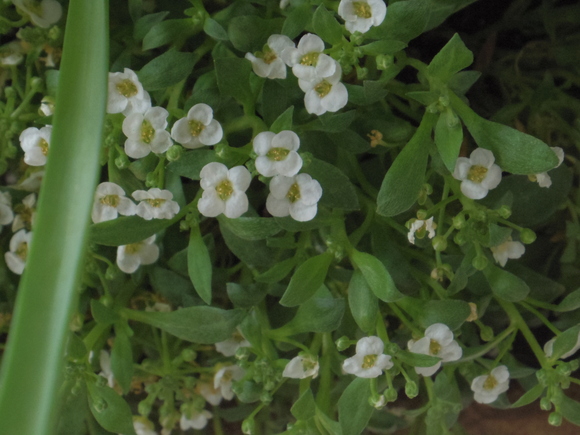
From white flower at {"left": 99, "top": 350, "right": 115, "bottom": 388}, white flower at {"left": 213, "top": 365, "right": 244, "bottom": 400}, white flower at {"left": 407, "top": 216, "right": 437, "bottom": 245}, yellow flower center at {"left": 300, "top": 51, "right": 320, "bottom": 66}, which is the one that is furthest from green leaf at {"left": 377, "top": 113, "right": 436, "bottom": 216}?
white flower at {"left": 99, "top": 350, "right": 115, "bottom": 388}

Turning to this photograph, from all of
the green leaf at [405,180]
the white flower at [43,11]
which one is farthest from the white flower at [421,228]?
the white flower at [43,11]

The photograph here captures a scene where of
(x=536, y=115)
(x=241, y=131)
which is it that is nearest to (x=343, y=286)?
(x=241, y=131)

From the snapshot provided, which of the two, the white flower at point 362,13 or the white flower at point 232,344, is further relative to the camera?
the white flower at point 232,344

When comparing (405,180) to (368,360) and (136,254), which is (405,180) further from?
(136,254)

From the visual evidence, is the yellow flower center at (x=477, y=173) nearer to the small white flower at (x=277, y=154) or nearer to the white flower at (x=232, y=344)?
the small white flower at (x=277, y=154)

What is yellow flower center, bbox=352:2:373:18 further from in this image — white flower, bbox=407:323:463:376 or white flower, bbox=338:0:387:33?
white flower, bbox=407:323:463:376

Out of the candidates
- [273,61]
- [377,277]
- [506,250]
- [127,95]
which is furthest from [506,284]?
[127,95]
